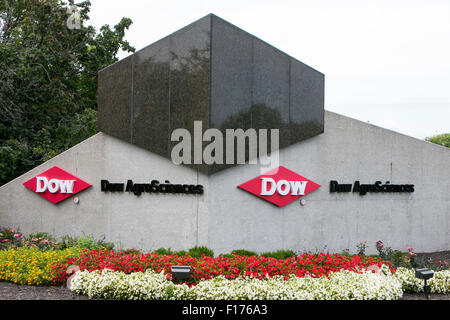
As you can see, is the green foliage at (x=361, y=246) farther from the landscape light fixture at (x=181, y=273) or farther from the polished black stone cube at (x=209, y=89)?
the landscape light fixture at (x=181, y=273)

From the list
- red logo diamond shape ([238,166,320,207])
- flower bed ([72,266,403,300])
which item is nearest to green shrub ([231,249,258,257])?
red logo diamond shape ([238,166,320,207])

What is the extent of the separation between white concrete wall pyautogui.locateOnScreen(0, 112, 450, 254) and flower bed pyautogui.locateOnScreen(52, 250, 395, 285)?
7.08ft

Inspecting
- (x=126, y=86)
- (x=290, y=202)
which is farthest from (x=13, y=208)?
(x=290, y=202)

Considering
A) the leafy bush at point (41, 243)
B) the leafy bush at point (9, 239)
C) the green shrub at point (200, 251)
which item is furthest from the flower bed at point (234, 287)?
the leafy bush at point (9, 239)

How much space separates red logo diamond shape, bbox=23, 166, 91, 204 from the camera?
44.2 ft

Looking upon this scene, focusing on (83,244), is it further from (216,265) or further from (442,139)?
(442,139)

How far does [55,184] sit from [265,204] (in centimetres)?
712

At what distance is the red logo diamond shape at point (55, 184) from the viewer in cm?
1348

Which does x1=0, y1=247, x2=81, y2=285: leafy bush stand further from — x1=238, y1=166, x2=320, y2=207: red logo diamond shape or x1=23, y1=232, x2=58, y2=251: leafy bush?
x1=238, y1=166, x2=320, y2=207: red logo diamond shape

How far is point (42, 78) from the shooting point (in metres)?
18.4

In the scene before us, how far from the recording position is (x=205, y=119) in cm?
1109

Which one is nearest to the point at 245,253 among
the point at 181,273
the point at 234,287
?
the point at 234,287
